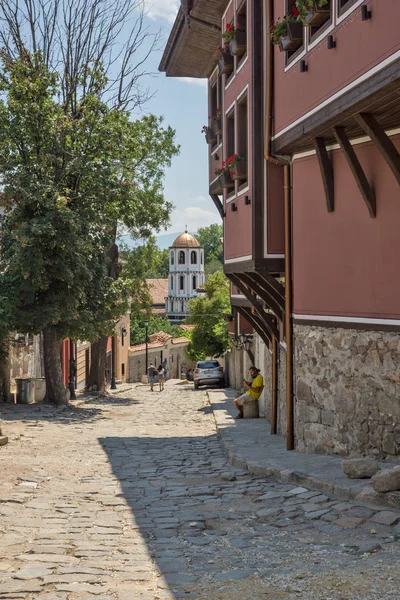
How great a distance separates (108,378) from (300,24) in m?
35.2

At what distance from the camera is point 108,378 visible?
148ft

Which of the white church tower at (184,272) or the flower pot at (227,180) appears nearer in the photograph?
the flower pot at (227,180)

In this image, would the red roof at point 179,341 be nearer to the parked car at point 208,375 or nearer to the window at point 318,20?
the parked car at point 208,375

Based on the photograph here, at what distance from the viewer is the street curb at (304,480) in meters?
8.26

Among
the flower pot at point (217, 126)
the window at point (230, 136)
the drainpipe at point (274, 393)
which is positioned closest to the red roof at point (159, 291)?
the flower pot at point (217, 126)

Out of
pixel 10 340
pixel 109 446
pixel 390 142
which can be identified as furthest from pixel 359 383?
pixel 10 340

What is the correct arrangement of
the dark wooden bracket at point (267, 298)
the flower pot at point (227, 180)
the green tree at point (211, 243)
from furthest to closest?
1. the green tree at point (211, 243)
2. the flower pot at point (227, 180)
3. the dark wooden bracket at point (267, 298)

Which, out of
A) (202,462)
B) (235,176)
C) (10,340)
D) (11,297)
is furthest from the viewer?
(10,340)

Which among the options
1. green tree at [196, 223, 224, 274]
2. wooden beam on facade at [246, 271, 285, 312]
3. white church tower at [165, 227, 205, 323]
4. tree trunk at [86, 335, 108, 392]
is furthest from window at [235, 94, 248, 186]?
green tree at [196, 223, 224, 274]

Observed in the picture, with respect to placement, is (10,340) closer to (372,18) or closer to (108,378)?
(372,18)

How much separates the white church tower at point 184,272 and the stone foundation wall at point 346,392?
4040 inches

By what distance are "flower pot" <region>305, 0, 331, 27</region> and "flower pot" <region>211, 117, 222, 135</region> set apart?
872cm

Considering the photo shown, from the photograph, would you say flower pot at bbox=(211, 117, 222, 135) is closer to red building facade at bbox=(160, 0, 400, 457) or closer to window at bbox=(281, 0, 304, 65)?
red building facade at bbox=(160, 0, 400, 457)

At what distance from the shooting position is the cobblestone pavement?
6.11 metres
